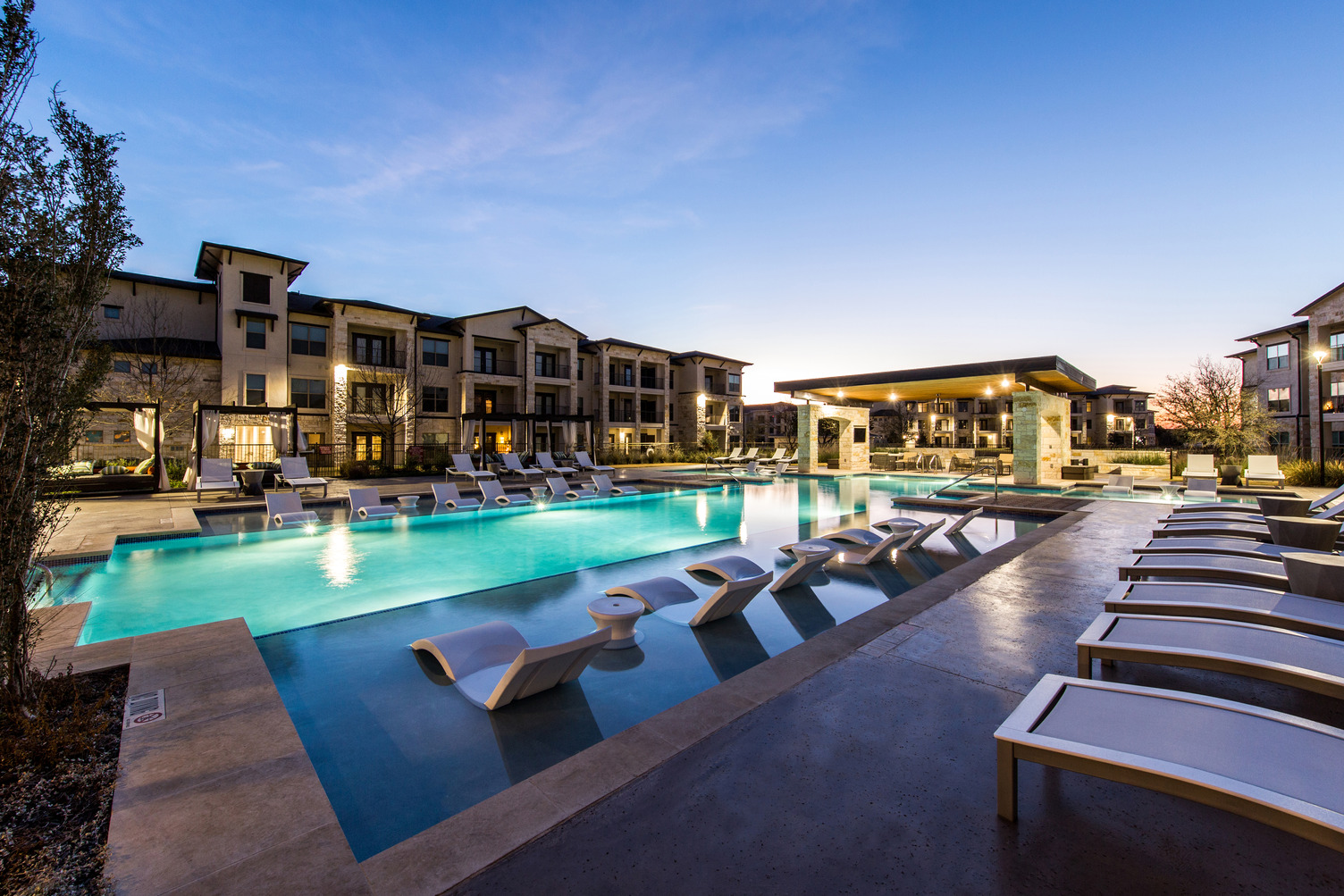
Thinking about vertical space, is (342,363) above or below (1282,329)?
below

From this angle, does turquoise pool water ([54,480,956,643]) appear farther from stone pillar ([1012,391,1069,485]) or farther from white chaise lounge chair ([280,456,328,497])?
stone pillar ([1012,391,1069,485])

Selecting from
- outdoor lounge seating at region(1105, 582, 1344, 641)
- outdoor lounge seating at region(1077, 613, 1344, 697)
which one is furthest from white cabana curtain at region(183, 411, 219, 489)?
outdoor lounge seating at region(1105, 582, 1344, 641)

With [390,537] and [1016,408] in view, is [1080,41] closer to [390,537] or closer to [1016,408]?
[1016,408]

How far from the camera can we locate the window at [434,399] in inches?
1087

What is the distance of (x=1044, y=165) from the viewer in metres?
14.2

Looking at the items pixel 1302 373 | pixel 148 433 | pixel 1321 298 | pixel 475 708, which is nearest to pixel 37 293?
pixel 475 708

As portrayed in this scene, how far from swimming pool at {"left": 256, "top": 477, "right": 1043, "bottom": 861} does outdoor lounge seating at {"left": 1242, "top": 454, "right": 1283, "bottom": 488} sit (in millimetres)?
12862

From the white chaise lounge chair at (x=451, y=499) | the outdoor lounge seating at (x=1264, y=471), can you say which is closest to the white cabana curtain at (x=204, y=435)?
the white chaise lounge chair at (x=451, y=499)

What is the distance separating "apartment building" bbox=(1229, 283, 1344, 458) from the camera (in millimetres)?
26958

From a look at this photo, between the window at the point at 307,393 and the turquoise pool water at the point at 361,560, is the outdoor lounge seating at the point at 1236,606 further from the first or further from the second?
the window at the point at 307,393

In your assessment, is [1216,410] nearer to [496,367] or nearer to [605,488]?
[605,488]

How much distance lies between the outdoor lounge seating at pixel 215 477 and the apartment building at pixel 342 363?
5.44 meters

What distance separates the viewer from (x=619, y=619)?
4.41 metres

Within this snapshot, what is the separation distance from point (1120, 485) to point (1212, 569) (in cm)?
1290
